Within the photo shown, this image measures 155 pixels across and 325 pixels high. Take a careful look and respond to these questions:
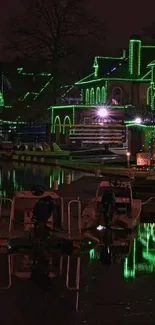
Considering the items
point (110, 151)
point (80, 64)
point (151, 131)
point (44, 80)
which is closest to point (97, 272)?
point (151, 131)

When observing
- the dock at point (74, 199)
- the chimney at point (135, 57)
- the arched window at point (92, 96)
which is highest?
the chimney at point (135, 57)

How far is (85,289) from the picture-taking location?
374 inches

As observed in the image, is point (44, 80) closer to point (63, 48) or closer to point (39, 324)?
point (63, 48)

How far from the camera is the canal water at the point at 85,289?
8.09 meters

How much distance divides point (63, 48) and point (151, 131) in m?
35.8

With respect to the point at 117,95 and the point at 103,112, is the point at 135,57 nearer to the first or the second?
the point at 117,95

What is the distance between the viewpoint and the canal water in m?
8.09

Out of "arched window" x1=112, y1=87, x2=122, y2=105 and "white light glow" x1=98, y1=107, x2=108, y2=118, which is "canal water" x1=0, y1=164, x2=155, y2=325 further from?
"arched window" x1=112, y1=87, x2=122, y2=105

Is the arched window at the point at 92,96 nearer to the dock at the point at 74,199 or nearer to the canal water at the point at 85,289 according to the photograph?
the dock at the point at 74,199

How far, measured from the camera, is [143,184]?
76.1 ft

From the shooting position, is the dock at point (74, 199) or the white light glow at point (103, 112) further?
the white light glow at point (103, 112)

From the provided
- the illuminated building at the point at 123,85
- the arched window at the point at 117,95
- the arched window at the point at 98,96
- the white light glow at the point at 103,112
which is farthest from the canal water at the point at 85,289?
the arched window at the point at 98,96

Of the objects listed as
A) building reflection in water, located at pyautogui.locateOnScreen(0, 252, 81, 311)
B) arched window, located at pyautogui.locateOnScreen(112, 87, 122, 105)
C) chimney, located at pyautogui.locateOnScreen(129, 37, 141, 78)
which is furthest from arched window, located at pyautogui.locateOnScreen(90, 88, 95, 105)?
building reflection in water, located at pyautogui.locateOnScreen(0, 252, 81, 311)

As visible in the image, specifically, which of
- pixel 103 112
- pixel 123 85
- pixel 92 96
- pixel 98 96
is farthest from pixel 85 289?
pixel 92 96
